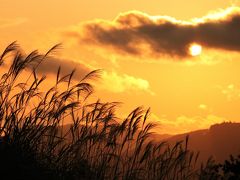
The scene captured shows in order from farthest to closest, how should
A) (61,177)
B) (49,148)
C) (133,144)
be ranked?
1. (133,144)
2. (49,148)
3. (61,177)

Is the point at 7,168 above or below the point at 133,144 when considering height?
below

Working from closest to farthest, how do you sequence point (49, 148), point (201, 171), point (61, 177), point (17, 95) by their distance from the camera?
point (61, 177) → point (49, 148) → point (17, 95) → point (201, 171)

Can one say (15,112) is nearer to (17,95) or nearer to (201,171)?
(17,95)

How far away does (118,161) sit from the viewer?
1010 cm

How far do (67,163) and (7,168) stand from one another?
54.3 inches

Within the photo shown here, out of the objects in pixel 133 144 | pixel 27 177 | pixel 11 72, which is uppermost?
pixel 11 72

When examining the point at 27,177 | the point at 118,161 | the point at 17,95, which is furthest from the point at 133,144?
the point at 27,177

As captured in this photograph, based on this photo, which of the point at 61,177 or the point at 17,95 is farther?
the point at 17,95

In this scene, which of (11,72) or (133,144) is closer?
(11,72)

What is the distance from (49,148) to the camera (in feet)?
30.0

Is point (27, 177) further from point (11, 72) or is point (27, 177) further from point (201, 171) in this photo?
point (201, 171)

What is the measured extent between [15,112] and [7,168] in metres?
1.54

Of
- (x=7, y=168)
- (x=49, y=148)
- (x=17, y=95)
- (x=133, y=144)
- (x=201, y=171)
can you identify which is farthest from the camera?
(x=201, y=171)

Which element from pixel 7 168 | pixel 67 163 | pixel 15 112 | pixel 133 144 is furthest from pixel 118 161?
pixel 7 168
